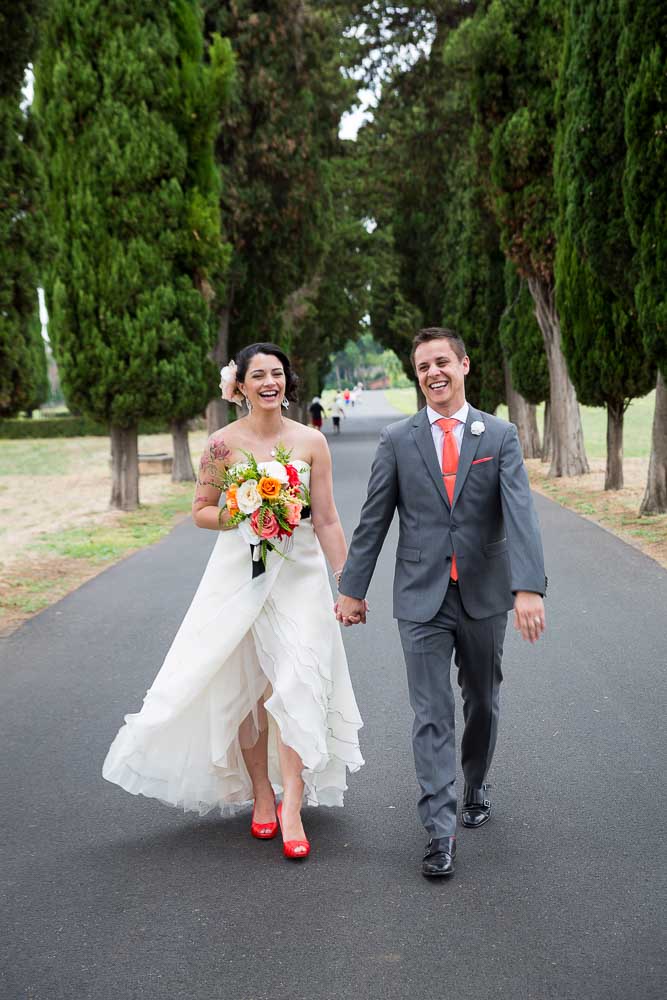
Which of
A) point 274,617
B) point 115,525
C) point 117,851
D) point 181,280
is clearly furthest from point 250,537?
point 181,280

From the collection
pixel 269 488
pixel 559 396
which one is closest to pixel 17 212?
pixel 269 488

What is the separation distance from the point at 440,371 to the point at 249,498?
0.93 meters

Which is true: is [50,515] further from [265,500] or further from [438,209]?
[438,209]

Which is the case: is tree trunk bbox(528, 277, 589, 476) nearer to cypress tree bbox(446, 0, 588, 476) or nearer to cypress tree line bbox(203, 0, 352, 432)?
cypress tree bbox(446, 0, 588, 476)

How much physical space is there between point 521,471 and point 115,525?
45.1 ft

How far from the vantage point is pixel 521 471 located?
4363 millimetres

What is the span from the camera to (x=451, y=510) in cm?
436

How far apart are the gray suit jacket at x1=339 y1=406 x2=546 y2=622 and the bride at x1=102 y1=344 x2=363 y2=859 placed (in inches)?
15.0

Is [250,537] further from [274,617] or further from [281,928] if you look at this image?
[281,928]

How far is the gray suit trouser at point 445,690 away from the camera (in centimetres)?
426

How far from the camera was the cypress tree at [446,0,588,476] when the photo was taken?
2039 cm

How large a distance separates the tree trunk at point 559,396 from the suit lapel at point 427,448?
18742mm

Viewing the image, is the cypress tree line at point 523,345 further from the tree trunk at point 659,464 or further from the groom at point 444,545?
the groom at point 444,545

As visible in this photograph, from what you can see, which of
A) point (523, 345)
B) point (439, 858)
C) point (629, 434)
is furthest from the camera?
point (629, 434)
